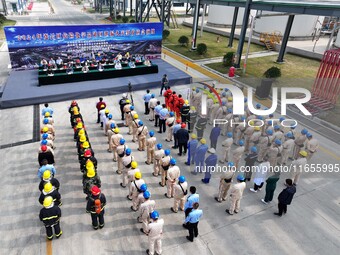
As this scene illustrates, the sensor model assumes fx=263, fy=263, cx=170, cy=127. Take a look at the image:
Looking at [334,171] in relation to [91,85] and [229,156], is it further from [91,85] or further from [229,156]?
[91,85]

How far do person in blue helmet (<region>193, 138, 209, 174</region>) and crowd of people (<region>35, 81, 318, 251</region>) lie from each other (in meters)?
0.04

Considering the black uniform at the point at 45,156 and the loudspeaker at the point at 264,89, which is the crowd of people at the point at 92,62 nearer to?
the loudspeaker at the point at 264,89

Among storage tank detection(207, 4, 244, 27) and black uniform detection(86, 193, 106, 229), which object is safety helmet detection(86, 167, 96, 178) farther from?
storage tank detection(207, 4, 244, 27)

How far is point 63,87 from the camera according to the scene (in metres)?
17.7

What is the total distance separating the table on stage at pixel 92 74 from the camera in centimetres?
1798

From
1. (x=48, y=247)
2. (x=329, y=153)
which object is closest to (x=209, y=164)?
(x=48, y=247)

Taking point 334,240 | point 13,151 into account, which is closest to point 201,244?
point 334,240

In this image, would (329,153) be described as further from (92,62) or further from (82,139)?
(92,62)

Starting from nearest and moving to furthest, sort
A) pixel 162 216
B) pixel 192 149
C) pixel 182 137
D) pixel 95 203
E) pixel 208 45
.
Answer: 1. pixel 95 203
2. pixel 162 216
3. pixel 192 149
4. pixel 182 137
5. pixel 208 45

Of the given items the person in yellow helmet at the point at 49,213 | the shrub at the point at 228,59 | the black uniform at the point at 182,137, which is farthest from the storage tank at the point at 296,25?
the person in yellow helmet at the point at 49,213

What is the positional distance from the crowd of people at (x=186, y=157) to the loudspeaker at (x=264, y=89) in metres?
4.63

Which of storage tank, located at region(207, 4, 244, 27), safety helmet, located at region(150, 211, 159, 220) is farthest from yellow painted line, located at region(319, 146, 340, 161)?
storage tank, located at region(207, 4, 244, 27)

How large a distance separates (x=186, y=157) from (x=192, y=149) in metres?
1.17

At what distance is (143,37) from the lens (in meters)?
22.6
